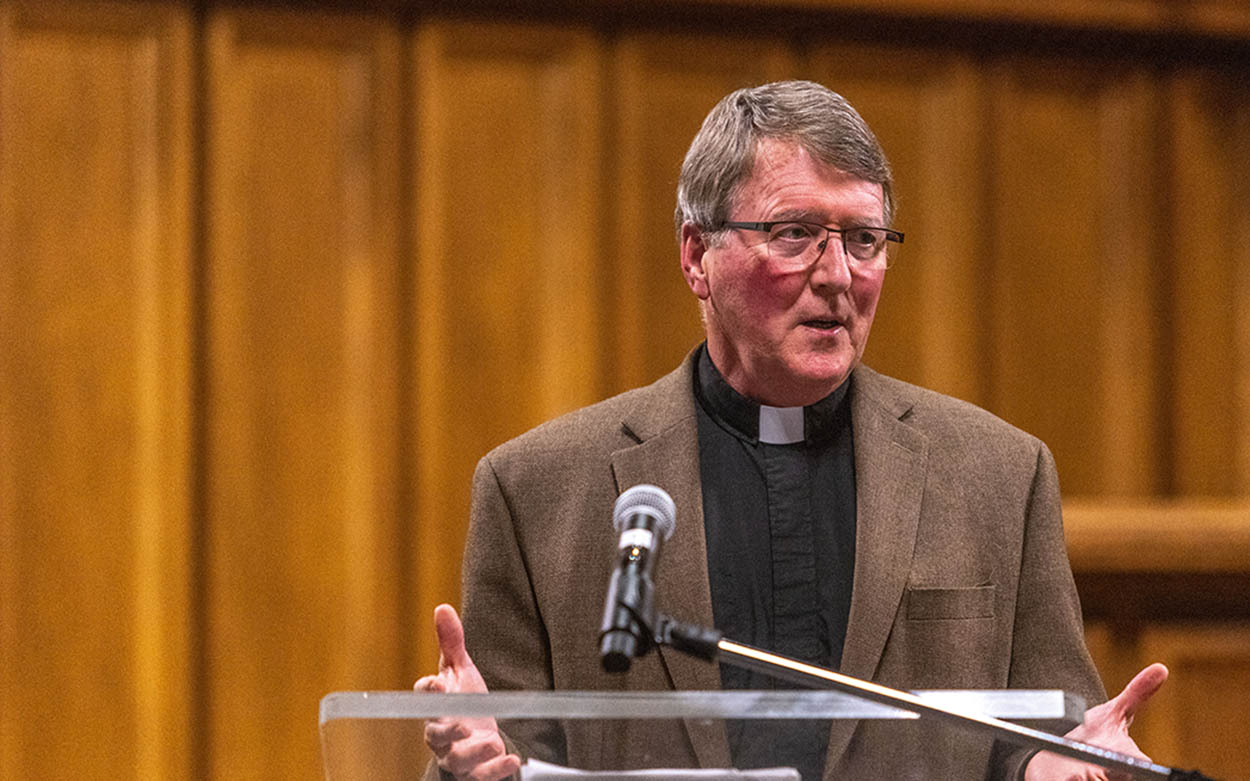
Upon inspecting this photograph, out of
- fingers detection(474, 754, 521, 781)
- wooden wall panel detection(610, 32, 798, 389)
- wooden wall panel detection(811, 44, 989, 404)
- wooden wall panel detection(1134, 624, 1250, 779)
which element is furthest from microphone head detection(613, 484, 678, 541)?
wooden wall panel detection(811, 44, 989, 404)

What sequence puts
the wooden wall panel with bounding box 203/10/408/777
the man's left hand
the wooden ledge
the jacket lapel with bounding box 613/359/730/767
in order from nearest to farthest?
the man's left hand < the jacket lapel with bounding box 613/359/730/767 < the wooden ledge < the wooden wall panel with bounding box 203/10/408/777

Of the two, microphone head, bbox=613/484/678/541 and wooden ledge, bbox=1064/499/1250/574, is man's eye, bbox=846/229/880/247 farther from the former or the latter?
wooden ledge, bbox=1064/499/1250/574

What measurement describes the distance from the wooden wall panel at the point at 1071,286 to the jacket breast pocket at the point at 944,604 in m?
2.23

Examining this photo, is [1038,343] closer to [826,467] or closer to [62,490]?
[826,467]

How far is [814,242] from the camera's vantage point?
1937 mm

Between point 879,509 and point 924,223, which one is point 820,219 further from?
point 924,223

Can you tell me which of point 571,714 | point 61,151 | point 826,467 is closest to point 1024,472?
point 826,467

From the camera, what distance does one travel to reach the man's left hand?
56.1 inches

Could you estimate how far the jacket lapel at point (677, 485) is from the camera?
1.87 meters

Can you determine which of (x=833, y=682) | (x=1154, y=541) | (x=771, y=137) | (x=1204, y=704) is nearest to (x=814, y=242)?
(x=771, y=137)

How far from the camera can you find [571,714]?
1280 mm

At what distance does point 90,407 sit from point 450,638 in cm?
223

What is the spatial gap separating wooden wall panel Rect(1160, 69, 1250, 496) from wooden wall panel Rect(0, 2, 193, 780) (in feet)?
9.15

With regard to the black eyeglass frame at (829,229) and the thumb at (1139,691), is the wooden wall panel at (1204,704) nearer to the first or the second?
the black eyeglass frame at (829,229)
